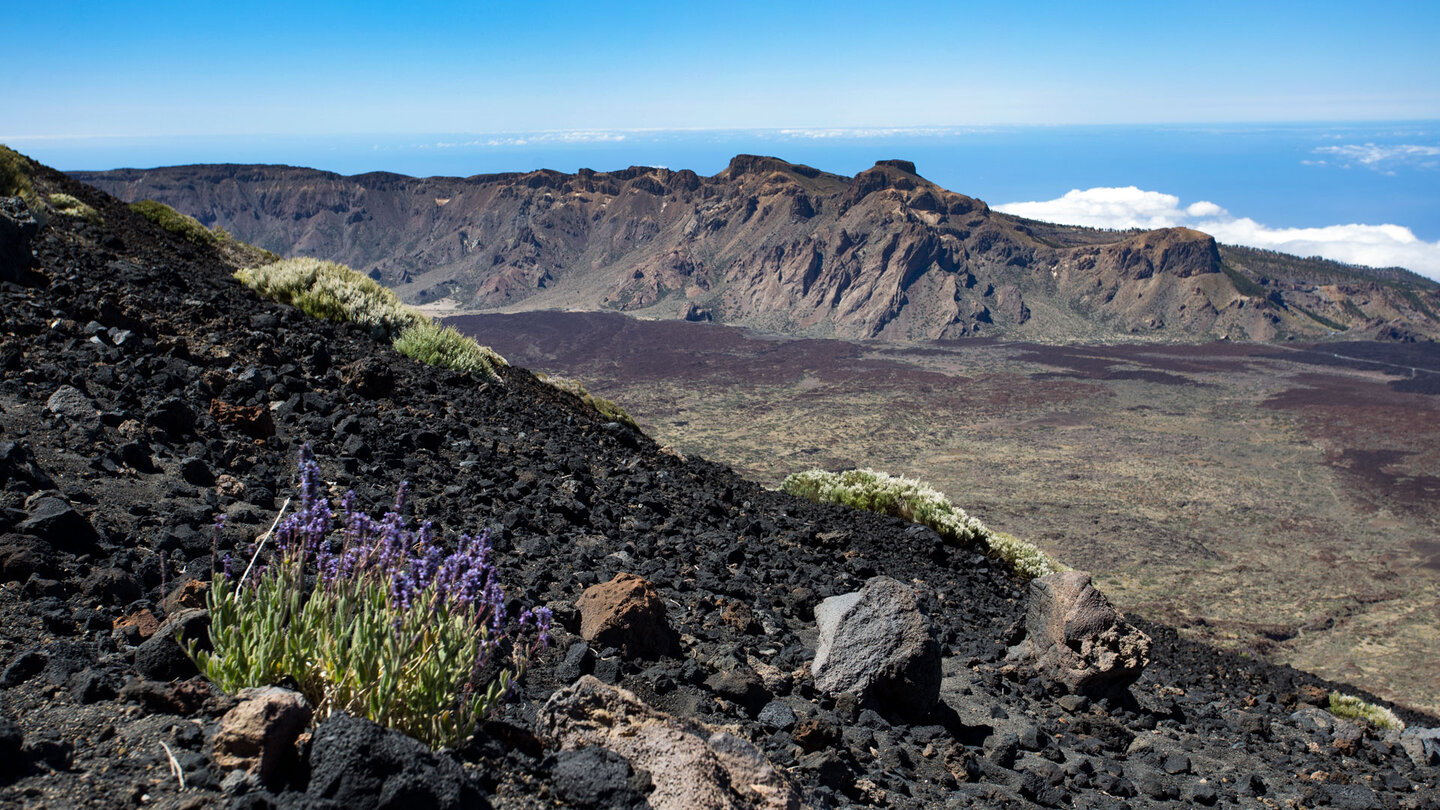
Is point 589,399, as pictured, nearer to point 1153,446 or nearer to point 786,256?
point 1153,446

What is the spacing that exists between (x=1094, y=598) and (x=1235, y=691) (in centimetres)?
226

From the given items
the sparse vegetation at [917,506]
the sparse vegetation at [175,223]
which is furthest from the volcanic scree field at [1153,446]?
the sparse vegetation at [175,223]

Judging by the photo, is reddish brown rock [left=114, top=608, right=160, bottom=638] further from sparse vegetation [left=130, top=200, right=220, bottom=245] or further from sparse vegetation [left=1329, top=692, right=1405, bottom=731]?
sparse vegetation [left=130, top=200, right=220, bottom=245]

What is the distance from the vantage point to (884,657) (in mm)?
4367

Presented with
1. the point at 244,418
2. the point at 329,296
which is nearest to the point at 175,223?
the point at 329,296

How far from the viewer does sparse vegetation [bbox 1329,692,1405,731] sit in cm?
737

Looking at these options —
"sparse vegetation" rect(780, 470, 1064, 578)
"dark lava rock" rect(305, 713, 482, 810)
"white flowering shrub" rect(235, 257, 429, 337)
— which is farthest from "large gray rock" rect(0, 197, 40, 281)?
"sparse vegetation" rect(780, 470, 1064, 578)

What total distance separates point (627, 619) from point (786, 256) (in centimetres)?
11792

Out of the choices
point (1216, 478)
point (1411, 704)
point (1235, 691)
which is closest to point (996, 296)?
point (1216, 478)

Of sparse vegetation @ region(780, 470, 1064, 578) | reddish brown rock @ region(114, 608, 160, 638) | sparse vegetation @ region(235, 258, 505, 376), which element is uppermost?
sparse vegetation @ region(235, 258, 505, 376)

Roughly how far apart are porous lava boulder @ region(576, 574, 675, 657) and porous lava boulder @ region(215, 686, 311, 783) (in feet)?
6.06

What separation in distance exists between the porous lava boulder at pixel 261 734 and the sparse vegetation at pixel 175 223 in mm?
12324

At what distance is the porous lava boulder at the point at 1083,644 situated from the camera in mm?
5570

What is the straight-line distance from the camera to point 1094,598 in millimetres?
5859
